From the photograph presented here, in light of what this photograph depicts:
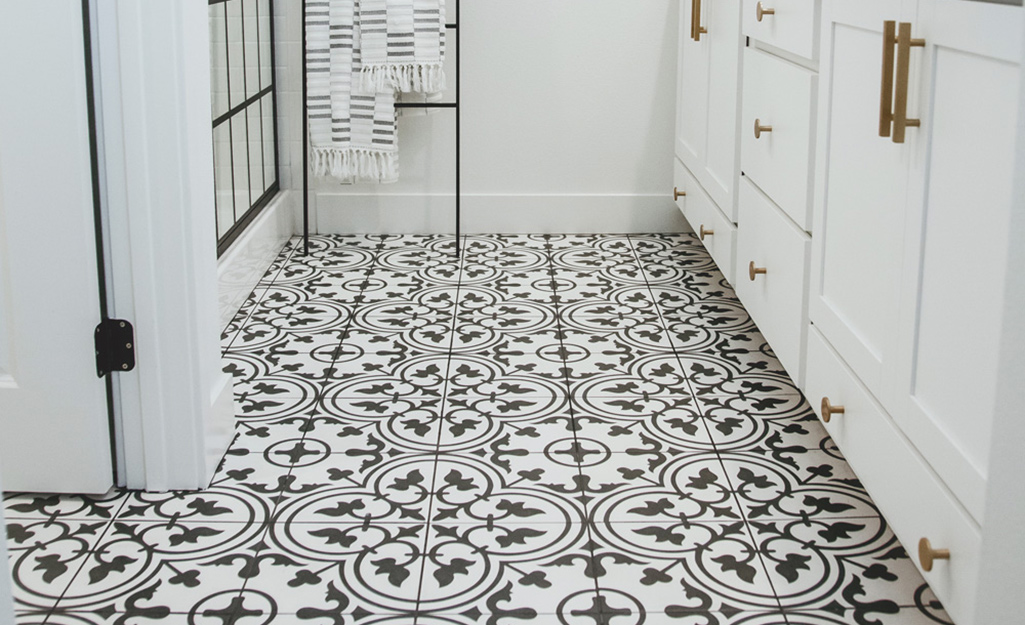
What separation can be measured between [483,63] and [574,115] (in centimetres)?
35

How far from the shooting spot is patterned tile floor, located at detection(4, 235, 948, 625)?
1.70 meters

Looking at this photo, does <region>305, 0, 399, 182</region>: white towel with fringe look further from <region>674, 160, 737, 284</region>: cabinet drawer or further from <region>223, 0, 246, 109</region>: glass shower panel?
<region>674, 160, 737, 284</region>: cabinet drawer

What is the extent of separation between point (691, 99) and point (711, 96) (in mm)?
305

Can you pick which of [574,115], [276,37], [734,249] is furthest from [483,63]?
[734,249]

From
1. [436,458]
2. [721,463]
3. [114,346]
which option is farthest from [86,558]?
[721,463]

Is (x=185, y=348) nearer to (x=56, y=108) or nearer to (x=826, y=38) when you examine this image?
(x=56, y=108)

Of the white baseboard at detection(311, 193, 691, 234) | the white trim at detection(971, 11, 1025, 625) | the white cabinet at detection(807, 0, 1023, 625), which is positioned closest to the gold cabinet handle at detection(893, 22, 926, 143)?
the white cabinet at detection(807, 0, 1023, 625)

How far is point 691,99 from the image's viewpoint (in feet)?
11.0

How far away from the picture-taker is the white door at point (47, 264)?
71.2 inches

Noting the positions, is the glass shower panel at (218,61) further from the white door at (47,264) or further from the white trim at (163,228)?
the white door at (47,264)

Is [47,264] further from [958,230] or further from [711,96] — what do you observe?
[711,96]

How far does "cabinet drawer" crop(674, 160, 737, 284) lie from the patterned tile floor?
16cm

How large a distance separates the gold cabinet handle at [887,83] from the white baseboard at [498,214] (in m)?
2.19

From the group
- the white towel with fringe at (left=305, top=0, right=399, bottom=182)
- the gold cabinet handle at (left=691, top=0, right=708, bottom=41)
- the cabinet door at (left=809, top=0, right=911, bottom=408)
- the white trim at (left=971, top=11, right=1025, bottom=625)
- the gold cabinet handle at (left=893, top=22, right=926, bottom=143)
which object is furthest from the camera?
the white towel with fringe at (left=305, top=0, right=399, bottom=182)
